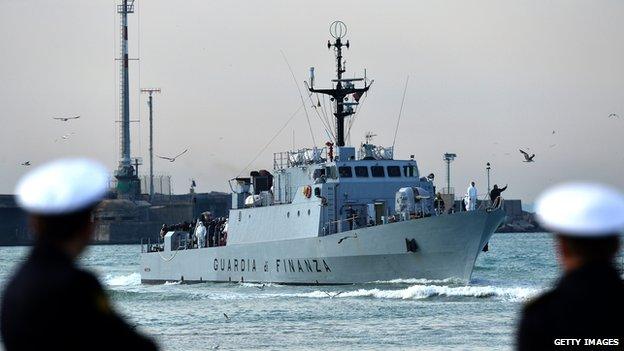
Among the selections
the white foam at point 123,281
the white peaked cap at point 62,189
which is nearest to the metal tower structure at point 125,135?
the white foam at point 123,281

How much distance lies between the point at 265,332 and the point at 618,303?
23.6 meters

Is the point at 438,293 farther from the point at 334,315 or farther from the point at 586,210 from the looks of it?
the point at 586,210

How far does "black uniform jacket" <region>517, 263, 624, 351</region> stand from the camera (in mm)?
4254

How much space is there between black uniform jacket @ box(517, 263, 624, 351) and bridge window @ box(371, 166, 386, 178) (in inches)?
1386

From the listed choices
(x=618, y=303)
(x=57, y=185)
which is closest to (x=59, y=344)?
(x=57, y=185)

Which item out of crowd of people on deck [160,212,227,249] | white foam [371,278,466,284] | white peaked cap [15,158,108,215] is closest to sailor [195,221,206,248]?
crowd of people on deck [160,212,227,249]

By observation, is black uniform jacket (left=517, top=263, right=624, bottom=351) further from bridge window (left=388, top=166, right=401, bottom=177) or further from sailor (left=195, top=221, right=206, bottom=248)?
sailor (left=195, top=221, right=206, bottom=248)

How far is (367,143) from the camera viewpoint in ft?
132

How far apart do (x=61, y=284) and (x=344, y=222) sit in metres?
35.3

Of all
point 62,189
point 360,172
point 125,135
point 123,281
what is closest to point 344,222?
point 360,172

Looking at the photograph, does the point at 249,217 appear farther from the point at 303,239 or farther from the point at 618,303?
the point at 618,303

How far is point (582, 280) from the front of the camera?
168 inches

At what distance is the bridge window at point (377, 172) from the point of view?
39531 mm

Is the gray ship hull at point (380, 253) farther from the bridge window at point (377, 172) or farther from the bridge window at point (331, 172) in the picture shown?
→ the bridge window at point (377, 172)
